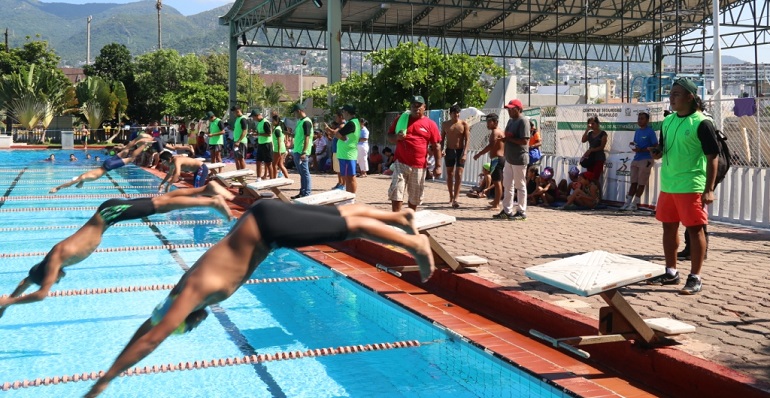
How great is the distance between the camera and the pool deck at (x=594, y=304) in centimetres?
461

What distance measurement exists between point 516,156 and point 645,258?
3.30 meters

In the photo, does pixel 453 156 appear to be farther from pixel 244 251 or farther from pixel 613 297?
pixel 244 251

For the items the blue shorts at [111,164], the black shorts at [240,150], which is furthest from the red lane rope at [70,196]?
the blue shorts at [111,164]

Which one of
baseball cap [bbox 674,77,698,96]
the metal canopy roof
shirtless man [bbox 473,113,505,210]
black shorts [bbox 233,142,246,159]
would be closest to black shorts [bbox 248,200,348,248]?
baseball cap [bbox 674,77,698,96]

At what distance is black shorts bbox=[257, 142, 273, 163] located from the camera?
53.4 ft

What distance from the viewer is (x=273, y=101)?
98312 mm

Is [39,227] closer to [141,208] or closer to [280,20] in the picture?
[141,208]

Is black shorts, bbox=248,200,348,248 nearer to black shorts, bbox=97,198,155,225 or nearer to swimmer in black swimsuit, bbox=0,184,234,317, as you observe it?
swimmer in black swimsuit, bbox=0,184,234,317

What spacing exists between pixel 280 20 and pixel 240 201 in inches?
800

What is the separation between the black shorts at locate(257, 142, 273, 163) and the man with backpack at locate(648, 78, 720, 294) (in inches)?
435

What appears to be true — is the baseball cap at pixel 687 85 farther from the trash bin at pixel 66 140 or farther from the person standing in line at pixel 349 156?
the trash bin at pixel 66 140

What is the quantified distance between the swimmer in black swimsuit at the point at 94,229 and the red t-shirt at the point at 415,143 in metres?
4.79

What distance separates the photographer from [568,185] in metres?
13.9

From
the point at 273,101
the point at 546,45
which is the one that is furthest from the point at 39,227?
the point at 273,101
